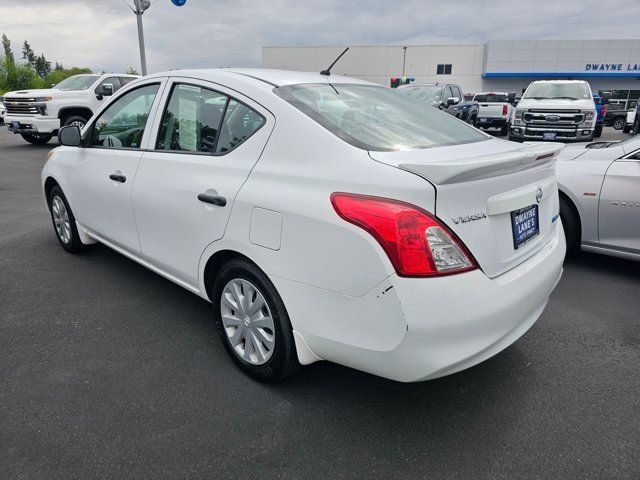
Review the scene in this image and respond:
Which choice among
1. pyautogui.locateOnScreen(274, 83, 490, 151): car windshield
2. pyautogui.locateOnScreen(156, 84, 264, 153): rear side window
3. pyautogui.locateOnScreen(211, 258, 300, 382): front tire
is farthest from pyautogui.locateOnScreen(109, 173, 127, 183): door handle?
pyautogui.locateOnScreen(274, 83, 490, 151): car windshield

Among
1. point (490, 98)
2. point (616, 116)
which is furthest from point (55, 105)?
point (616, 116)

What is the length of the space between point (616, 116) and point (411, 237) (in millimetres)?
31057

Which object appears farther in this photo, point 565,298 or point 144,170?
point 565,298

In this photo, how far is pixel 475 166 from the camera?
6.27 feet

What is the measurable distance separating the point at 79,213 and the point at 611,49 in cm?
5879

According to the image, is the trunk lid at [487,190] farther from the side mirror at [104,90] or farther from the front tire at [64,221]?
the side mirror at [104,90]

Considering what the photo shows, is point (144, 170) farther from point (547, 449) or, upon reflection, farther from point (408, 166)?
point (547, 449)

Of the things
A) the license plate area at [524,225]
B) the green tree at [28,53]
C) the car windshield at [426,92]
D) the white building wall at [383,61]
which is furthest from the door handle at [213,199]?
the green tree at [28,53]

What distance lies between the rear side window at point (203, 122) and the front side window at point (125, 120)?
1.01 feet

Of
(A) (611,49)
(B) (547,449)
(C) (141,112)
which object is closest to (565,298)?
(B) (547,449)

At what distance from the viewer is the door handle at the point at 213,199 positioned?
2441 millimetres

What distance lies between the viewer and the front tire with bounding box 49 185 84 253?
4.41m

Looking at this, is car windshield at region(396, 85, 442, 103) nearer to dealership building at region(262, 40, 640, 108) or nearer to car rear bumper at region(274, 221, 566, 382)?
car rear bumper at region(274, 221, 566, 382)

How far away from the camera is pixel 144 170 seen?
3.09m
